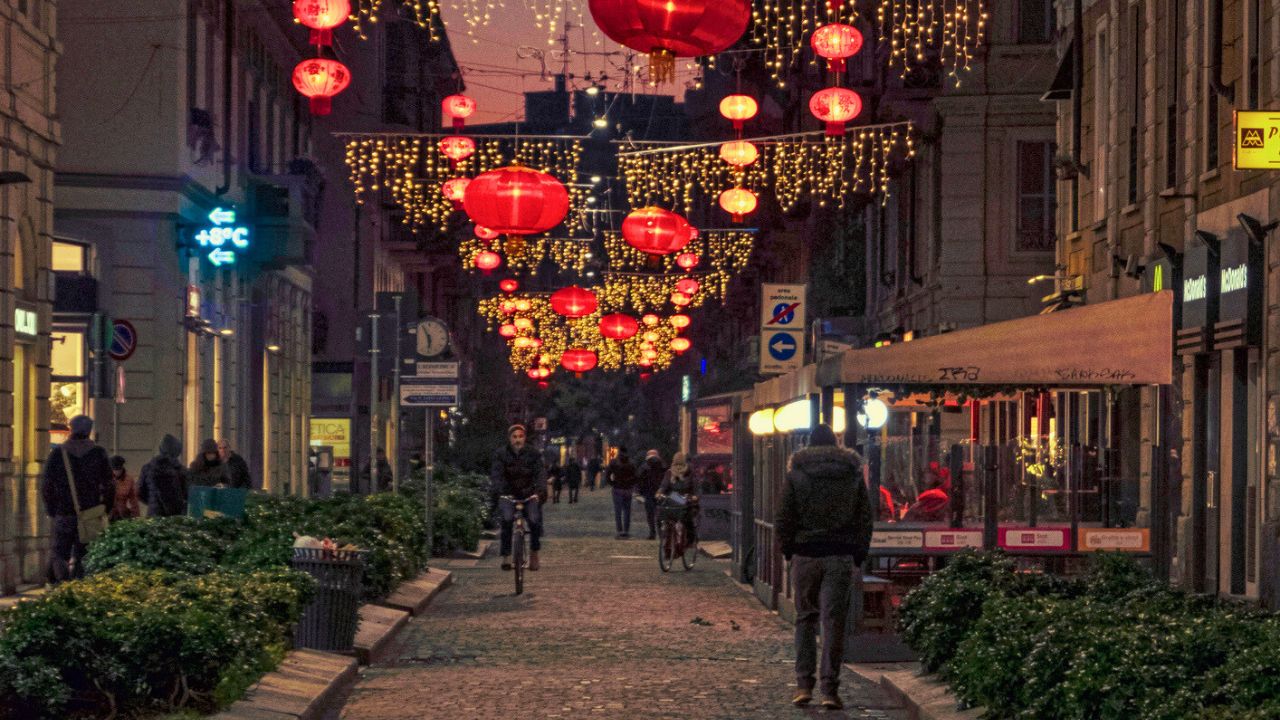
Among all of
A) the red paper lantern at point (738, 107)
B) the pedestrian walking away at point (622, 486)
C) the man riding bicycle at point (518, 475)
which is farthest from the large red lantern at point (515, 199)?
the pedestrian walking away at point (622, 486)

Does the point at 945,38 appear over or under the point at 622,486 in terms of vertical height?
over

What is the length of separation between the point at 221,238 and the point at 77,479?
36.7ft

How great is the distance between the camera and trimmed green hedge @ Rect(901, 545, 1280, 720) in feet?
27.5

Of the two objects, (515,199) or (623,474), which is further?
(623,474)

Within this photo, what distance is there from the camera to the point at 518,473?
973 inches

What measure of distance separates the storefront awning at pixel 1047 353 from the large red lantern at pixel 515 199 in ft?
23.0

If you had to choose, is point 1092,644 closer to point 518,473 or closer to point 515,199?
point 515,199

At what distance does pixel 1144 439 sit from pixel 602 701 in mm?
16660

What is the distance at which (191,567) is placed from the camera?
1452 cm

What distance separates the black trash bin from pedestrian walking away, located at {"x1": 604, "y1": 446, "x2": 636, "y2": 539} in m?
24.8

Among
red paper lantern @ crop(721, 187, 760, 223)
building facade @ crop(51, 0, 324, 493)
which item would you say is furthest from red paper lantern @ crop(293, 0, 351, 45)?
red paper lantern @ crop(721, 187, 760, 223)

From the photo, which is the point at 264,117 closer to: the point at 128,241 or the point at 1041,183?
the point at 128,241

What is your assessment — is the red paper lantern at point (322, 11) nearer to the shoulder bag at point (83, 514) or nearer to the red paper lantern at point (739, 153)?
the shoulder bag at point (83, 514)

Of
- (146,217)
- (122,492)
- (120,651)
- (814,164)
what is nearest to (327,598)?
(120,651)
